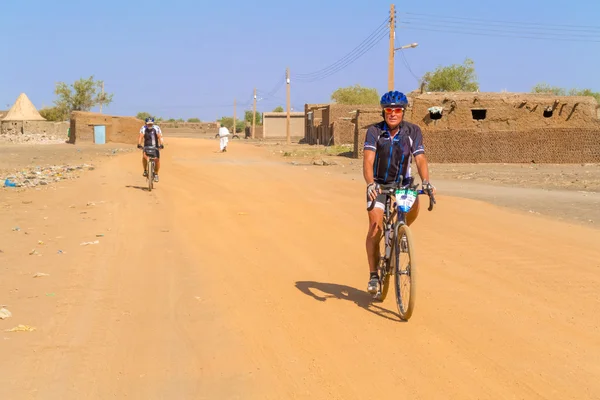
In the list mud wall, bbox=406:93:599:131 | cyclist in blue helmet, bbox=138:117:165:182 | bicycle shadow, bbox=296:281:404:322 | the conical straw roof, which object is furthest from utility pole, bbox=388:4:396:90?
the conical straw roof

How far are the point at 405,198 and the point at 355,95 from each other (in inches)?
3600

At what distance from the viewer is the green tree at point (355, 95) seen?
93338mm

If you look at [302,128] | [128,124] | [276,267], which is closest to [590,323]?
[276,267]

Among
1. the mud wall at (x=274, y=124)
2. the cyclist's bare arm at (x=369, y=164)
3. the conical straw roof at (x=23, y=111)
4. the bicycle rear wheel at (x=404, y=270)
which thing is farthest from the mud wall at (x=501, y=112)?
the mud wall at (x=274, y=124)

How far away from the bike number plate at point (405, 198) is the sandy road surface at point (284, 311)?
0.93 meters

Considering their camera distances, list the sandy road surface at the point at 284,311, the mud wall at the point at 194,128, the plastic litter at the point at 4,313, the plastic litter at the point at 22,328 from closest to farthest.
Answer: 1. the sandy road surface at the point at 284,311
2. the plastic litter at the point at 22,328
3. the plastic litter at the point at 4,313
4. the mud wall at the point at 194,128

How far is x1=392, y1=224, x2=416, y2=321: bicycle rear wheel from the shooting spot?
577 cm

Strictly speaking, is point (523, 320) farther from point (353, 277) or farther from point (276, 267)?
point (276, 267)

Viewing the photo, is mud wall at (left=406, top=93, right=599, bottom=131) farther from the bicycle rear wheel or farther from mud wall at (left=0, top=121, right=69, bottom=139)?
mud wall at (left=0, top=121, right=69, bottom=139)

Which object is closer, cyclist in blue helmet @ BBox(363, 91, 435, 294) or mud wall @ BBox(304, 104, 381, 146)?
cyclist in blue helmet @ BBox(363, 91, 435, 294)

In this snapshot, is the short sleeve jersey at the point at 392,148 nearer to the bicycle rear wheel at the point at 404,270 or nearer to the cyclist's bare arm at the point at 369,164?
the cyclist's bare arm at the point at 369,164

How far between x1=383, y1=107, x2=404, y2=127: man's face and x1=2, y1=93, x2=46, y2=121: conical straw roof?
212 feet

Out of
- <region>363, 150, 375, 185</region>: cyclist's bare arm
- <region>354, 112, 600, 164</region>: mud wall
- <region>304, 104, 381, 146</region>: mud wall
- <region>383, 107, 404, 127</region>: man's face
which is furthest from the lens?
<region>304, 104, 381, 146</region>: mud wall

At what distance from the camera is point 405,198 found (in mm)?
5996
